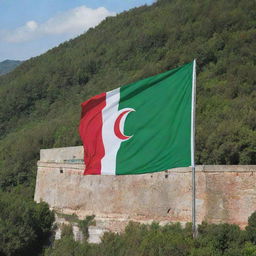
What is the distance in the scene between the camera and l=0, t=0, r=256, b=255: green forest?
19.7 metres

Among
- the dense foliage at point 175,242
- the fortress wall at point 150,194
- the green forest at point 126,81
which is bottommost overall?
the dense foliage at point 175,242

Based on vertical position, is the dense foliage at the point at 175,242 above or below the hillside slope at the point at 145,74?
below

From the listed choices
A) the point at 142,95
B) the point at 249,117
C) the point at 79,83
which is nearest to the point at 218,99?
the point at 249,117

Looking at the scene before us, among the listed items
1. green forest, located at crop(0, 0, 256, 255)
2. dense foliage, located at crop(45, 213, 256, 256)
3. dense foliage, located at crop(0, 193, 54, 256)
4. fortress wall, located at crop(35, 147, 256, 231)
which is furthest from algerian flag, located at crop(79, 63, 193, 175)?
dense foliage, located at crop(0, 193, 54, 256)

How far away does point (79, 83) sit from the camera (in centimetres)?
4294

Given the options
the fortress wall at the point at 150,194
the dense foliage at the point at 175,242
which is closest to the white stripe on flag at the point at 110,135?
the dense foliage at the point at 175,242

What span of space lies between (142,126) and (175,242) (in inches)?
207

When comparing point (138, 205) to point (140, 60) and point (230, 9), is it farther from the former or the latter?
point (140, 60)

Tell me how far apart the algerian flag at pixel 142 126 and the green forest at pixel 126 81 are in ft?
19.4

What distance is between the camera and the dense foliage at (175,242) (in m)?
14.2

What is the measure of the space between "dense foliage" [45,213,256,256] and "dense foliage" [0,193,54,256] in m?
1.98

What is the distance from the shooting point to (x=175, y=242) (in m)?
14.6

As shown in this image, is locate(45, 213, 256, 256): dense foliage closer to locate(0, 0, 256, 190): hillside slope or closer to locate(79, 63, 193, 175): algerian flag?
locate(0, 0, 256, 190): hillside slope

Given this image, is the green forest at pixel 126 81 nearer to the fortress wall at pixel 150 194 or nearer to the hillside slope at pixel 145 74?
the hillside slope at pixel 145 74
